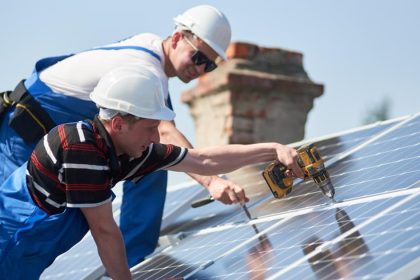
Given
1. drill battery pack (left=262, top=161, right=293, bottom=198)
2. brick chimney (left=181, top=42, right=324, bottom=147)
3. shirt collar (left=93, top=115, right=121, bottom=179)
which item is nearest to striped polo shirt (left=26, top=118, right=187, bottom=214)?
shirt collar (left=93, top=115, right=121, bottom=179)

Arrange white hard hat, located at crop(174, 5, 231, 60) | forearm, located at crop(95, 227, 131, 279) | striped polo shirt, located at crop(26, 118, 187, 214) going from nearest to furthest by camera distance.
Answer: striped polo shirt, located at crop(26, 118, 187, 214)
forearm, located at crop(95, 227, 131, 279)
white hard hat, located at crop(174, 5, 231, 60)

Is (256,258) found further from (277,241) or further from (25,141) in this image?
(25,141)

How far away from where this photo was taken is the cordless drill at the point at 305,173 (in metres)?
5.13

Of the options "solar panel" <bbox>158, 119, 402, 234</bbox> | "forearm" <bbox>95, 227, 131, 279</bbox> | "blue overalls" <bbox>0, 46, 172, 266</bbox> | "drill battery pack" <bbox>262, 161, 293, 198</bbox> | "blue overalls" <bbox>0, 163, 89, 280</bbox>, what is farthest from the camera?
"solar panel" <bbox>158, 119, 402, 234</bbox>

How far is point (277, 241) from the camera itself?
489 cm

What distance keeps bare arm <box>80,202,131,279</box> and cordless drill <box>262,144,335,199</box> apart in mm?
1091

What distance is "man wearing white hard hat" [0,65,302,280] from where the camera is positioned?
4.24 metres

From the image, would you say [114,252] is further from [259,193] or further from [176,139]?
[259,193]

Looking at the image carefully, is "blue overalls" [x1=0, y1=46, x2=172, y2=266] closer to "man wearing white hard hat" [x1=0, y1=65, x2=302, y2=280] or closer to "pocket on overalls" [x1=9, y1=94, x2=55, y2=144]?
"pocket on overalls" [x1=9, y1=94, x2=55, y2=144]

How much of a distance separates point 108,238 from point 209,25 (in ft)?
5.87

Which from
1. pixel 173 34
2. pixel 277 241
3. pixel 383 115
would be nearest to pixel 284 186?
pixel 277 241

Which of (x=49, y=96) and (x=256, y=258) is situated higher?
(x=49, y=96)

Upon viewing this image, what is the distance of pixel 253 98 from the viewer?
10117 millimetres

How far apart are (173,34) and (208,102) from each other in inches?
181
